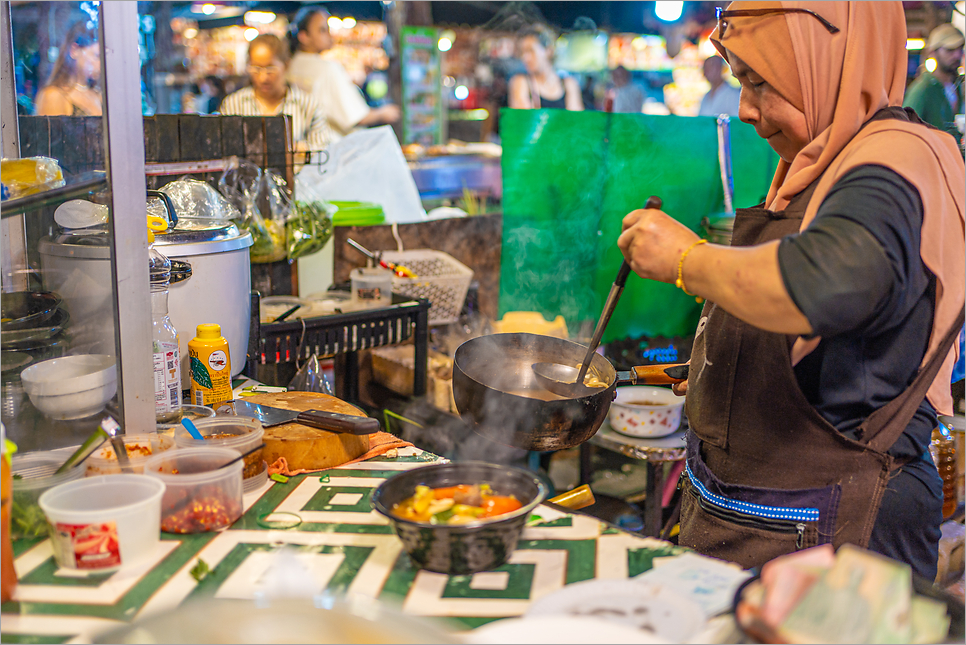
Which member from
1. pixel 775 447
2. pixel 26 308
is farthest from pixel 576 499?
pixel 26 308

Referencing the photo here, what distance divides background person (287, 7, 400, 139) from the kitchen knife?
4.51 m

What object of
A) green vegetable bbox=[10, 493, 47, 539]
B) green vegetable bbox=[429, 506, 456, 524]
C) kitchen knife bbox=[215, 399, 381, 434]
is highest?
kitchen knife bbox=[215, 399, 381, 434]

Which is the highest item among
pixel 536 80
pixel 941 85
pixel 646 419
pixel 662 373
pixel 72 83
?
pixel 536 80

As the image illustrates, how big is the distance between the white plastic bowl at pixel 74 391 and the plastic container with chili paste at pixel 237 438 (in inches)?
7.1

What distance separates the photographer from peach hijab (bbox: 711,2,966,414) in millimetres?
1424

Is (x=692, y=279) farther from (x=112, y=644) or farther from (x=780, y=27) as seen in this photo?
(x=112, y=644)

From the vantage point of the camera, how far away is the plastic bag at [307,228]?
10.5 feet

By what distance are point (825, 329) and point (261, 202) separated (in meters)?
2.42

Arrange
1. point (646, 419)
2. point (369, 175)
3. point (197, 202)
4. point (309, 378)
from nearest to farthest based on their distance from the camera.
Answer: point (197, 202), point (309, 378), point (646, 419), point (369, 175)

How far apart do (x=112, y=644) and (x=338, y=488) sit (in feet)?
2.10

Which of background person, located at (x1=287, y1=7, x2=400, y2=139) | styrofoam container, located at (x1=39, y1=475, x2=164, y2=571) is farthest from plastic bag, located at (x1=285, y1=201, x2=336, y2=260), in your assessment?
background person, located at (x1=287, y1=7, x2=400, y2=139)

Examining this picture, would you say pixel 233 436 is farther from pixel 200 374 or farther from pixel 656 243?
pixel 656 243

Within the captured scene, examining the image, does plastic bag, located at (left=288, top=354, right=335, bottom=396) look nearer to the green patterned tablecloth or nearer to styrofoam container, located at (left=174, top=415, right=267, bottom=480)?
styrofoam container, located at (left=174, top=415, right=267, bottom=480)

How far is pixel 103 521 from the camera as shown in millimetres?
1250
